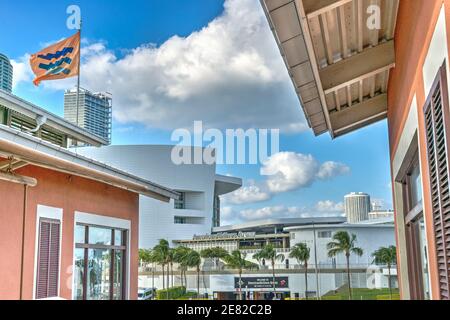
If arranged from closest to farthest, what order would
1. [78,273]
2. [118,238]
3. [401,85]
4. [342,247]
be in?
[401,85]
[78,273]
[118,238]
[342,247]

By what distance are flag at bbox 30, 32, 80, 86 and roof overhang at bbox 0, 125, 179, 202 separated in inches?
115

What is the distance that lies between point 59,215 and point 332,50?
127 inches

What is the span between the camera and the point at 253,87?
49312 mm

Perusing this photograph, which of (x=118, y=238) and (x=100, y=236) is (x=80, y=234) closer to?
(x=100, y=236)

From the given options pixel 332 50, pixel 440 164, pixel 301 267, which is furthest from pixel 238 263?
pixel 440 164

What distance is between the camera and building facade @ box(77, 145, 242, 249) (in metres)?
44.2

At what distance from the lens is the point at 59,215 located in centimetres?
506

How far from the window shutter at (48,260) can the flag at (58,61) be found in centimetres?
334

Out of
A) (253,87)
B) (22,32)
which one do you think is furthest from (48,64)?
(253,87)

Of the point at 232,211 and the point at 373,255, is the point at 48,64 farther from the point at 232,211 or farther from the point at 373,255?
the point at 232,211

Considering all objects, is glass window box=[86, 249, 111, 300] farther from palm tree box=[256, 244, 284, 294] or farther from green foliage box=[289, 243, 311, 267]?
palm tree box=[256, 244, 284, 294]

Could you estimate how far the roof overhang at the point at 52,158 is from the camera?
11.3 ft

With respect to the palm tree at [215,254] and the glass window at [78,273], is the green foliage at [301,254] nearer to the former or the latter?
the palm tree at [215,254]

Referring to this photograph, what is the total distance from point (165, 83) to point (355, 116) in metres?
50.8
